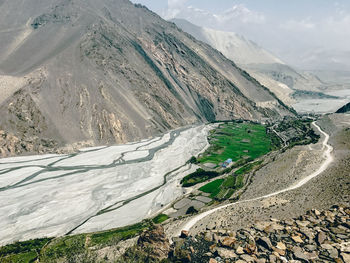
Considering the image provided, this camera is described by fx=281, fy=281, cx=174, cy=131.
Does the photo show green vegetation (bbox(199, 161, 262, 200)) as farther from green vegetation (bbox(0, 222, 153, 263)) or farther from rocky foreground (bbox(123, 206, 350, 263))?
rocky foreground (bbox(123, 206, 350, 263))

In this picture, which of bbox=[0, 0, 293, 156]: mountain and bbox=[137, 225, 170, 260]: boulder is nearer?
bbox=[137, 225, 170, 260]: boulder

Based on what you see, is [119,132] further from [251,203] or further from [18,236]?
[251,203]

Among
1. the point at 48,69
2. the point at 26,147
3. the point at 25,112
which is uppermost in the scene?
the point at 48,69

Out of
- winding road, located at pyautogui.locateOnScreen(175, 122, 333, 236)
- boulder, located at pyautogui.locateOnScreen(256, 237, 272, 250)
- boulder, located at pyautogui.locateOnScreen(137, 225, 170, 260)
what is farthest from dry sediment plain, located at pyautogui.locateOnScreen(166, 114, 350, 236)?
boulder, located at pyautogui.locateOnScreen(256, 237, 272, 250)

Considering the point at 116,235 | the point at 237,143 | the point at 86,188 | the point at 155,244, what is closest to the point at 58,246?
the point at 116,235

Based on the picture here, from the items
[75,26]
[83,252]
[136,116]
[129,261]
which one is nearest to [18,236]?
[83,252]

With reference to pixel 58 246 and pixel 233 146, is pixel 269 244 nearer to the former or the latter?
pixel 58 246
